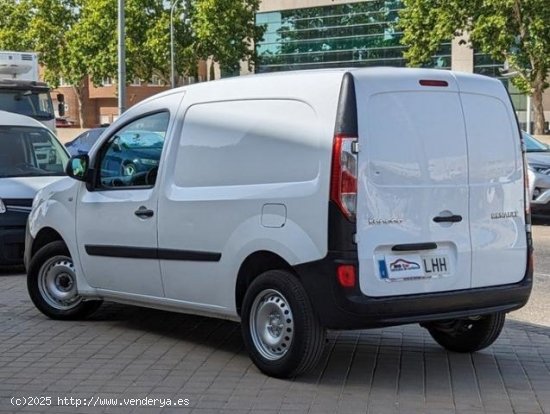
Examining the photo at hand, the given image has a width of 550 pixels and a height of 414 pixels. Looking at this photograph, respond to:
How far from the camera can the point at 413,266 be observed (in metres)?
5.20

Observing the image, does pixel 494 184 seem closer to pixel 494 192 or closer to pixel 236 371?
pixel 494 192

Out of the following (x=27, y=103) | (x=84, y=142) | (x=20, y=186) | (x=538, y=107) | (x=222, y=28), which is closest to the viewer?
(x=20, y=186)

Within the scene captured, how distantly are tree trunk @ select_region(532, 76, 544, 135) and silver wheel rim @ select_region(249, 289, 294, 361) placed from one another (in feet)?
135

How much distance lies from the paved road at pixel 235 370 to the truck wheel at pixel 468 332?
0.09 meters

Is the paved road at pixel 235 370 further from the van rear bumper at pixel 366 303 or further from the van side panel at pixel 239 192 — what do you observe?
the van side panel at pixel 239 192

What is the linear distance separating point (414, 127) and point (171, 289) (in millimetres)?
2217

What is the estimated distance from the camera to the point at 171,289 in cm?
622

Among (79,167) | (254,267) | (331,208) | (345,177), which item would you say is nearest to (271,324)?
(254,267)

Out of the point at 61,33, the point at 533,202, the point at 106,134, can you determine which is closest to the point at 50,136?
the point at 106,134

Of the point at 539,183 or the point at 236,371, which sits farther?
the point at 539,183

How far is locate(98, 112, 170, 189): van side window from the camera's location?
6371mm

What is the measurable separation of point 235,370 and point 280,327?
0.53m

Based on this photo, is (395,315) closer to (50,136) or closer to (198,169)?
(198,169)

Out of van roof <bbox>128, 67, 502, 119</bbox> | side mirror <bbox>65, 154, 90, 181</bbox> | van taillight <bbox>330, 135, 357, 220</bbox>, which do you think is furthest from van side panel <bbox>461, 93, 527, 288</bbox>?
side mirror <bbox>65, 154, 90, 181</bbox>
